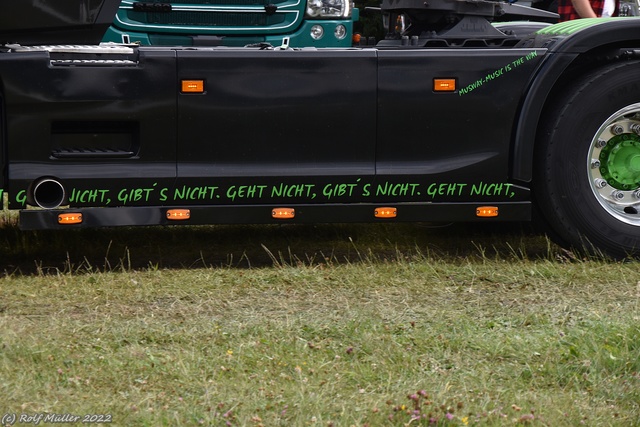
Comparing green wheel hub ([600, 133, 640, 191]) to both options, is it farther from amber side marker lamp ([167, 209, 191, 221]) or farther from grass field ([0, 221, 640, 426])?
amber side marker lamp ([167, 209, 191, 221])

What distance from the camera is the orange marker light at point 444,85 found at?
591cm

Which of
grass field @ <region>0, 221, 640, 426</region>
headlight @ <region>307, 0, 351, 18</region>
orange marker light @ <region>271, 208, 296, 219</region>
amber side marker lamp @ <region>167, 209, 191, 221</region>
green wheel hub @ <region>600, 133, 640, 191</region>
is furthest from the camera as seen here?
headlight @ <region>307, 0, 351, 18</region>

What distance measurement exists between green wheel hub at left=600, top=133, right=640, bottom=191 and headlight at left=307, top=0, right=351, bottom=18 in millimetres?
1714

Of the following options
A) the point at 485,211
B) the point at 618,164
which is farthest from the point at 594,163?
the point at 485,211

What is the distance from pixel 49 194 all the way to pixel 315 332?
6.07 feet

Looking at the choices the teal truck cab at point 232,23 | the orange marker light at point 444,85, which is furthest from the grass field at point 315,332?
the teal truck cab at point 232,23

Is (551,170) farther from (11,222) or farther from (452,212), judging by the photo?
(11,222)

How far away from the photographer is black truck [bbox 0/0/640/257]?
559 cm

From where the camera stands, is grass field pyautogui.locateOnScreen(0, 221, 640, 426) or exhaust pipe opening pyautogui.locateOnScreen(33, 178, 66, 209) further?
exhaust pipe opening pyautogui.locateOnScreen(33, 178, 66, 209)

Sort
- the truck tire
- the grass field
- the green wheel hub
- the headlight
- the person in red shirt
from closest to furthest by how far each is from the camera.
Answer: the grass field → the truck tire → the green wheel hub → the headlight → the person in red shirt

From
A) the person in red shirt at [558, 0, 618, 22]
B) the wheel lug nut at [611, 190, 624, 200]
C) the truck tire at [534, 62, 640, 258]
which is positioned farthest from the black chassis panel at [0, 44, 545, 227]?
the person in red shirt at [558, 0, 618, 22]

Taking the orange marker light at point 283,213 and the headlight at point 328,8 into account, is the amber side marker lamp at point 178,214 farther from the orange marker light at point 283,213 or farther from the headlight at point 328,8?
the headlight at point 328,8

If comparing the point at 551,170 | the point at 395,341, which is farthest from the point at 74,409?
the point at 551,170

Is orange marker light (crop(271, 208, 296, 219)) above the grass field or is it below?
above
